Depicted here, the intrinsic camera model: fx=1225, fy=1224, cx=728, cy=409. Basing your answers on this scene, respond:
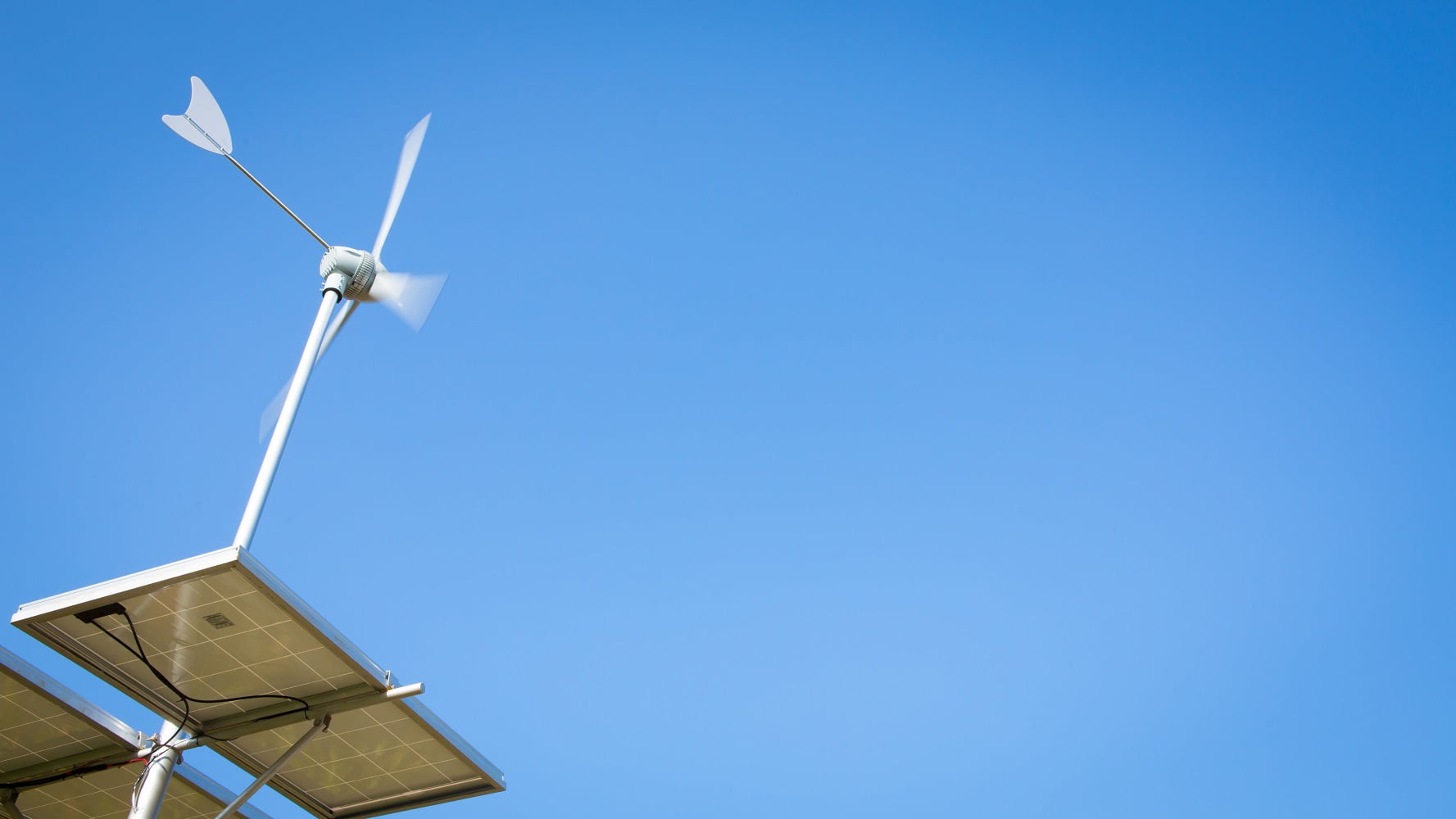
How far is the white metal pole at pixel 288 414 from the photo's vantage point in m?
17.9

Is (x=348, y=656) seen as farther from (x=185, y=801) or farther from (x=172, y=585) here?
(x=185, y=801)

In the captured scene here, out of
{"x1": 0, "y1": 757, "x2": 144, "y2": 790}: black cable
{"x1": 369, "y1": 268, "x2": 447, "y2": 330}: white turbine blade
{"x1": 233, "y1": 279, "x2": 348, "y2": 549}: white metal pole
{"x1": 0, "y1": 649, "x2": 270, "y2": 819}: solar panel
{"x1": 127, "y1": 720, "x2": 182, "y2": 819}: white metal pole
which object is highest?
{"x1": 369, "y1": 268, "x2": 447, "y2": 330}: white turbine blade

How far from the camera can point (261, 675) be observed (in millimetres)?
18422

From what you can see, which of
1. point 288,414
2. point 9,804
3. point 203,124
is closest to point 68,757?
point 9,804

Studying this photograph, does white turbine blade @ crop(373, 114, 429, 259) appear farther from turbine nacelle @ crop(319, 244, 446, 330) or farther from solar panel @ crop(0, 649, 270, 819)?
solar panel @ crop(0, 649, 270, 819)

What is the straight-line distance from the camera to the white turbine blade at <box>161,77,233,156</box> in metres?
21.2

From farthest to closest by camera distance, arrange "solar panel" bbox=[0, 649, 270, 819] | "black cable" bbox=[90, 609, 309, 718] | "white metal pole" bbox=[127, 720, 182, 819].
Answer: "solar panel" bbox=[0, 649, 270, 819]
"white metal pole" bbox=[127, 720, 182, 819]
"black cable" bbox=[90, 609, 309, 718]

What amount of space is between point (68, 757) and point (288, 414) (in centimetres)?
680

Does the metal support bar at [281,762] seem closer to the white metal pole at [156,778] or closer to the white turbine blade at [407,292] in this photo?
the white metal pole at [156,778]

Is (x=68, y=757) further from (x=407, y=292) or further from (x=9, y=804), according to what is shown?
(x=407, y=292)

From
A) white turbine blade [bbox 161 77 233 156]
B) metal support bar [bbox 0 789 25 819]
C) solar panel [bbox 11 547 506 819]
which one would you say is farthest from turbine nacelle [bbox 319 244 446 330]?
metal support bar [bbox 0 789 25 819]

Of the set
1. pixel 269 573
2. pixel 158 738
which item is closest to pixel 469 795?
pixel 158 738

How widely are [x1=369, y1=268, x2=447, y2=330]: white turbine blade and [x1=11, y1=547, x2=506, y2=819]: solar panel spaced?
683cm

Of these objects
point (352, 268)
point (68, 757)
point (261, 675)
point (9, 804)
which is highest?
point (352, 268)
